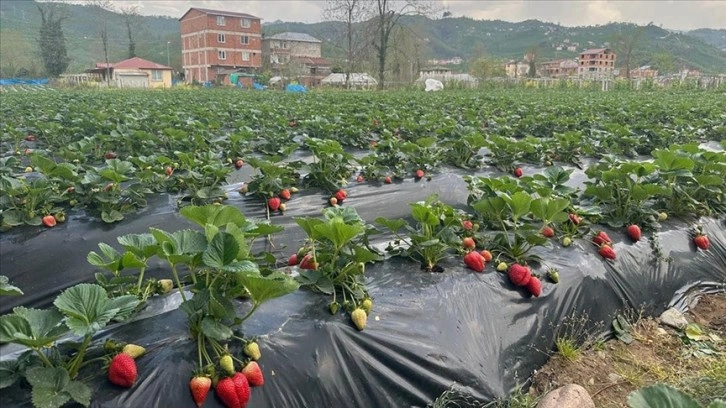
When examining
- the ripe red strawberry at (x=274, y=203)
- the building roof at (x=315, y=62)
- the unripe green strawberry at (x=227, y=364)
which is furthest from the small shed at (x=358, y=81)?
the unripe green strawberry at (x=227, y=364)

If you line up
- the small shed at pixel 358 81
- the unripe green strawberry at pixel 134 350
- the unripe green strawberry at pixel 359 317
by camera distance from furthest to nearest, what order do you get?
1. the small shed at pixel 358 81
2. the unripe green strawberry at pixel 359 317
3. the unripe green strawberry at pixel 134 350

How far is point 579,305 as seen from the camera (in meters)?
3.05

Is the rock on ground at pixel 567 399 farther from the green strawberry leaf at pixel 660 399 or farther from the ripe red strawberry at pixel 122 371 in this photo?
the ripe red strawberry at pixel 122 371

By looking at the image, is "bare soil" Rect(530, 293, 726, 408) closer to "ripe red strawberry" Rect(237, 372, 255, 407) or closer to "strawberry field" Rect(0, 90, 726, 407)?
"strawberry field" Rect(0, 90, 726, 407)

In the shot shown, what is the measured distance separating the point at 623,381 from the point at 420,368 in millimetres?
1303

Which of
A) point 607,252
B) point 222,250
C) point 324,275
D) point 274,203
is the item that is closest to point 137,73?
point 274,203

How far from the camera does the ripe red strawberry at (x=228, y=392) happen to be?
1.69 m

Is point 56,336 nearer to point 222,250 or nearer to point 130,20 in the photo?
point 222,250

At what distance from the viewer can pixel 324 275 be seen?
2.27 m

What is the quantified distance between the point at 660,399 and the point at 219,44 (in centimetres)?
6401

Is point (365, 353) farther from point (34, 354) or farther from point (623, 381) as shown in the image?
point (623, 381)

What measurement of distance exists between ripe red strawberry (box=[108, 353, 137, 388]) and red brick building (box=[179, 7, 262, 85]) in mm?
58890

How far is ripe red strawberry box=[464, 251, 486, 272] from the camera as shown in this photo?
278 centimetres

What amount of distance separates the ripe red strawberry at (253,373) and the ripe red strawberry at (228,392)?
11 cm
